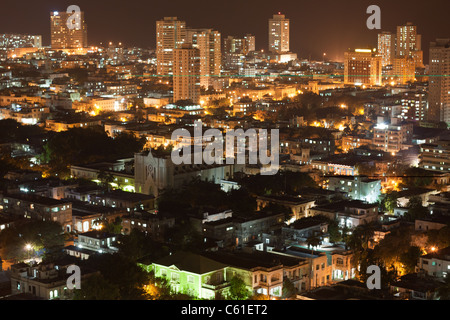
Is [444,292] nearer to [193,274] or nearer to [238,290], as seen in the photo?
[238,290]

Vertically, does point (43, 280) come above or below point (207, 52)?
below

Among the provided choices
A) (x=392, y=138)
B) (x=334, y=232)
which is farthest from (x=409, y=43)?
(x=334, y=232)

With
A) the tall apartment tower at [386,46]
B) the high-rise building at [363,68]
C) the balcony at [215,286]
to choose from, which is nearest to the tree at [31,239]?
the balcony at [215,286]

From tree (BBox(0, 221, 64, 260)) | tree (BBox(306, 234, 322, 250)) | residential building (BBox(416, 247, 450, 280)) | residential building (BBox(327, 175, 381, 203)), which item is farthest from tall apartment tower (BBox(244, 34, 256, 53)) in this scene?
residential building (BBox(416, 247, 450, 280))

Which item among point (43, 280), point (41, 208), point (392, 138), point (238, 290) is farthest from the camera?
point (392, 138)

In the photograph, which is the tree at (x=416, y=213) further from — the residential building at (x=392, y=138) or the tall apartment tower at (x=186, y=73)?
the tall apartment tower at (x=186, y=73)

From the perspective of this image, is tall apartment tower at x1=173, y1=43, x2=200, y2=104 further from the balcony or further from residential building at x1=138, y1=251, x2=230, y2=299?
the balcony

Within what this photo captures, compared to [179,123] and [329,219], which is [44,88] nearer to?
[179,123]
